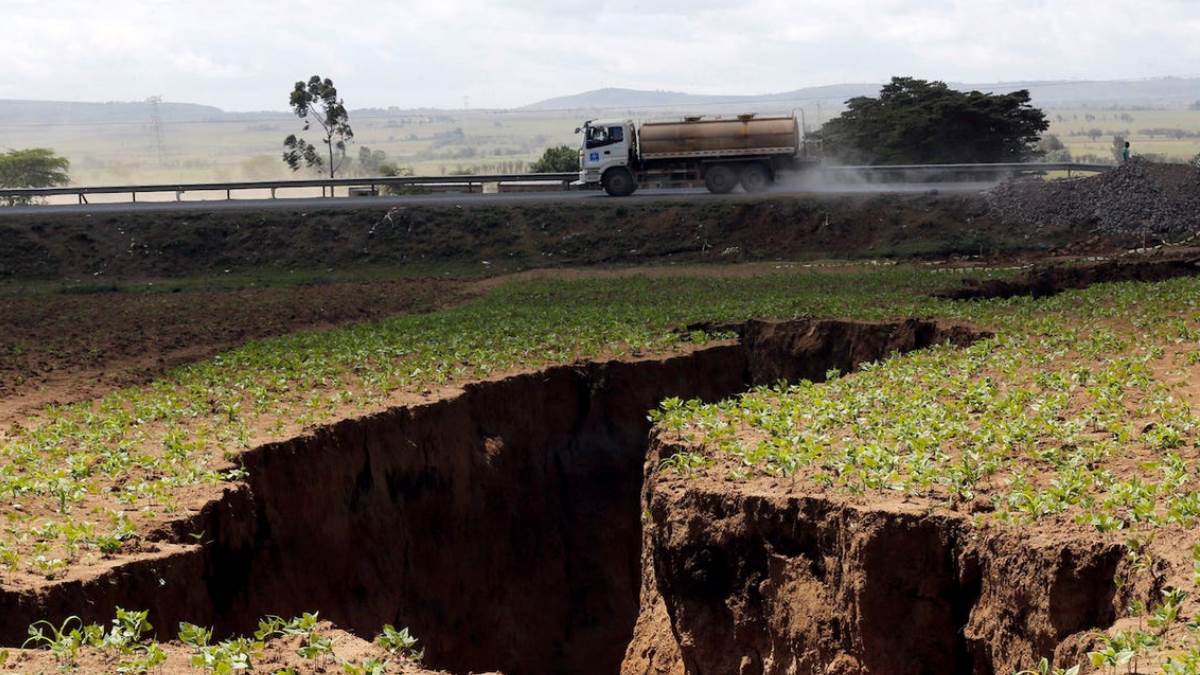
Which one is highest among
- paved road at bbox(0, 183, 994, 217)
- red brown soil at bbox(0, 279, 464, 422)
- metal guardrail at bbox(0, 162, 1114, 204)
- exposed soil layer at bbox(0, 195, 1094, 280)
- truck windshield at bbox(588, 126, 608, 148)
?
truck windshield at bbox(588, 126, 608, 148)

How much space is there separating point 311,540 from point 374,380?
15.5 ft

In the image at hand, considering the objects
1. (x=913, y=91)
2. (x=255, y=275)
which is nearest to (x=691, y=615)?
(x=255, y=275)

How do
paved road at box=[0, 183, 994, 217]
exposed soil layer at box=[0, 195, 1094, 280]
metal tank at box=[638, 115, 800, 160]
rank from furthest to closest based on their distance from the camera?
metal tank at box=[638, 115, 800, 160], paved road at box=[0, 183, 994, 217], exposed soil layer at box=[0, 195, 1094, 280]

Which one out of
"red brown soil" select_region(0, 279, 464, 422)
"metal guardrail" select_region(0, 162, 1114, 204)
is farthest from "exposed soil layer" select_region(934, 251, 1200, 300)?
"metal guardrail" select_region(0, 162, 1114, 204)

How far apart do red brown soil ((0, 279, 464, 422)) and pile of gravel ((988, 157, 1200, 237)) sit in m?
17.6

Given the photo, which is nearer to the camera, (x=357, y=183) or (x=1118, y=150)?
(x=357, y=183)

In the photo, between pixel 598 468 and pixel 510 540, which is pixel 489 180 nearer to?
pixel 598 468

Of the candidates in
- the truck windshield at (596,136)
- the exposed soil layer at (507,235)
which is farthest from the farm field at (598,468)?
the truck windshield at (596,136)

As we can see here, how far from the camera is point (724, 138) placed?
161ft

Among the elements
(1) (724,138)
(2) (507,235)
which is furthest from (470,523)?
(1) (724,138)

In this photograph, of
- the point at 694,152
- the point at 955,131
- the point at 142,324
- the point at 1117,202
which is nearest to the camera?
the point at 142,324

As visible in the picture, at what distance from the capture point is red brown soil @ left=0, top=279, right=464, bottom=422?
24.2 metres

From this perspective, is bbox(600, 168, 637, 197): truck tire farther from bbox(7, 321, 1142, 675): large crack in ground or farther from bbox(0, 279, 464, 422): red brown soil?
bbox(7, 321, 1142, 675): large crack in ground

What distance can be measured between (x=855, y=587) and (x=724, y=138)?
1469 inches
